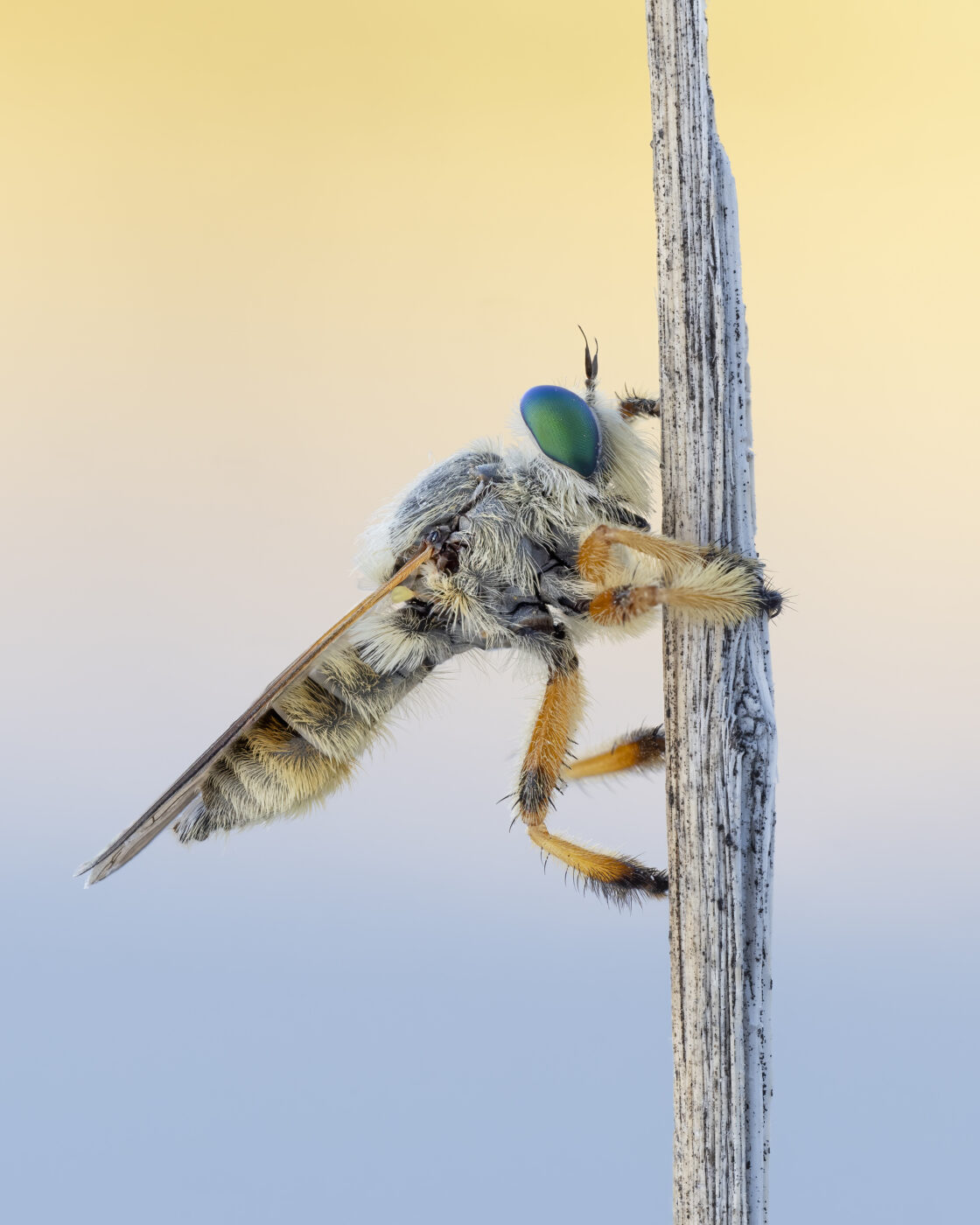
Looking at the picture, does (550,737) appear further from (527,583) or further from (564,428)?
(564,428)

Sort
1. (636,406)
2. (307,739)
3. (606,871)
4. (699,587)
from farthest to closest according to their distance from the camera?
(307,739) → (636,406) → (606,871) → (699,587)

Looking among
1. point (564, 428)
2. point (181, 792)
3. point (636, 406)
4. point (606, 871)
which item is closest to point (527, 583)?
point (564, 428)

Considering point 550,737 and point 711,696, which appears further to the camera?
point 550,737

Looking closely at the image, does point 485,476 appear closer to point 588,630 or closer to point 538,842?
point 588,630

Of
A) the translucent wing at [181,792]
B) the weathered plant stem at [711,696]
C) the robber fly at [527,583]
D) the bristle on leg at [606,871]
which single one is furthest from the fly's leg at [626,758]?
the translucent wing at [181,792]

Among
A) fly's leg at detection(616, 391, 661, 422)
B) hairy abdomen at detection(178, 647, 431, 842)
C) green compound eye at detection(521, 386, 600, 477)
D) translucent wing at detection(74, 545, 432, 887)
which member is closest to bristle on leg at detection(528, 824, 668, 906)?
hairy abdomen at detection(178, 647, 431, 842)

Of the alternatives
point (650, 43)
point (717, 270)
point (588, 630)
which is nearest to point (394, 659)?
point (588, 630)

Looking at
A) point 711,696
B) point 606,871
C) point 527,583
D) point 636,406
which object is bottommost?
point 606,871
